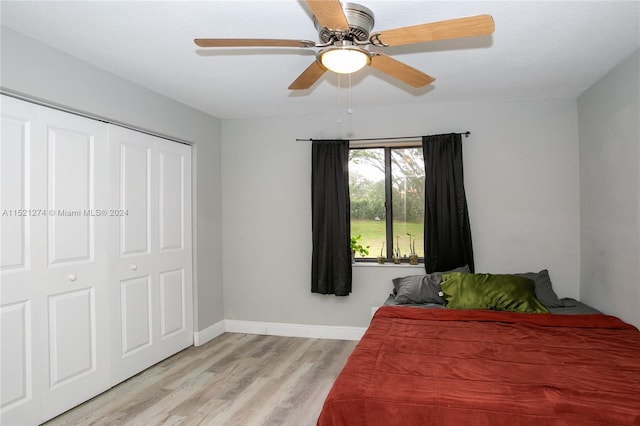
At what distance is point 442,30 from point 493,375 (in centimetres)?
167

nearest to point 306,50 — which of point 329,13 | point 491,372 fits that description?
point 329,13

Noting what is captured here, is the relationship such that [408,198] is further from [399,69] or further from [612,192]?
[399,69]

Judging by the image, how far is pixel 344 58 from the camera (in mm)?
2025

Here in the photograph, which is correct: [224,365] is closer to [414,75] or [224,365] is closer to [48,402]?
[48,402]

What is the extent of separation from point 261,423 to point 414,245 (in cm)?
245

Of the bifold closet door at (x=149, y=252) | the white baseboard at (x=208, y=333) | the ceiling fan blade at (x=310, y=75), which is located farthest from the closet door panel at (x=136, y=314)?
the ceiling fan blade at (x=310, y=75)

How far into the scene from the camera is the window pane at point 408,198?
431 cm

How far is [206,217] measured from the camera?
173 inches

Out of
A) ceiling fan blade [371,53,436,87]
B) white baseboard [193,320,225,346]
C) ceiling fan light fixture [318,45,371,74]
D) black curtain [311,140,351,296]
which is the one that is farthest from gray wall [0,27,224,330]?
ceiling fan blade [371,53,436,87]

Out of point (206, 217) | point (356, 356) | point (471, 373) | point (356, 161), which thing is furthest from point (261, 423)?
point (356, 161)

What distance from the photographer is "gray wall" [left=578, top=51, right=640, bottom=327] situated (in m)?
2.83

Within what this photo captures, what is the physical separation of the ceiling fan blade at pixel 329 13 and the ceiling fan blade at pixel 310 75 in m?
0.42

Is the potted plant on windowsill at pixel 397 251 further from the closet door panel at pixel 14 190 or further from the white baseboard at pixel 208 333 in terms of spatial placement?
the closet door panel at pixel 14 190

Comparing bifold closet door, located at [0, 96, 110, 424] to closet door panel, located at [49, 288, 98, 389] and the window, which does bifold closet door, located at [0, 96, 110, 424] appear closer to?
closet door panel, located at [49, 288, 98, 389]
